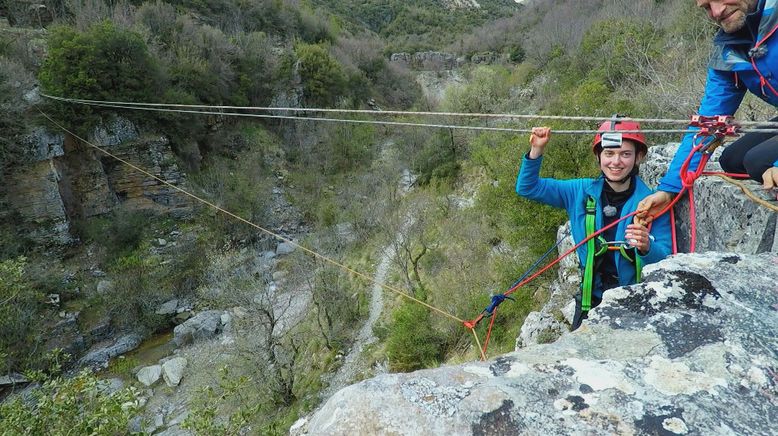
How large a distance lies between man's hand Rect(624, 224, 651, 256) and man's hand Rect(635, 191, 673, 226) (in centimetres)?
13

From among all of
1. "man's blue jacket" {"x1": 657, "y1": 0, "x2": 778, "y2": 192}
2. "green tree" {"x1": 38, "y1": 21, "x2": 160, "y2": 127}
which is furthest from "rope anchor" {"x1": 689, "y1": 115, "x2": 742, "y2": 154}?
"green tree" {"x1": 38, "y1": 21, "x2": 160, "y2": 127}

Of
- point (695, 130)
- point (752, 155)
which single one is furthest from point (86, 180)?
point (752, 155)

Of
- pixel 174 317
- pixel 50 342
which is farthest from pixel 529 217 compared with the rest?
pixel 50 342

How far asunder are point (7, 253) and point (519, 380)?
19.5 meters

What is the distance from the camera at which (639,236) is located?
2.21 meters

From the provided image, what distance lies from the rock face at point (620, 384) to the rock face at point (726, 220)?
2.04 ft

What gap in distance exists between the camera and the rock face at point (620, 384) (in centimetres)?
117

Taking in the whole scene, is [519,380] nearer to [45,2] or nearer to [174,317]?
[174,317]

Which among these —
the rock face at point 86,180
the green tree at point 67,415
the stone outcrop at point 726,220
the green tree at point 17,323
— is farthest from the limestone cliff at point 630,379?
the rock face at point 86,180

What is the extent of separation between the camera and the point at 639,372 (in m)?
1.32

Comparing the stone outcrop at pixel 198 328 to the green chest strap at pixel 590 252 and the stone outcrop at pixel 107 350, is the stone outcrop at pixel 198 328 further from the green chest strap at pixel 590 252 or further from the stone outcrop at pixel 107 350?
the green chest strap at pixel 590 252

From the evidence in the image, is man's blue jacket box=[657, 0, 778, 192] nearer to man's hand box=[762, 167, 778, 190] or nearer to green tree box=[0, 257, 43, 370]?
man's hand box=[762, 167, 778, 190]

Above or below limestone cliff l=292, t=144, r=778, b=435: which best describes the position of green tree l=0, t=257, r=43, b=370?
below

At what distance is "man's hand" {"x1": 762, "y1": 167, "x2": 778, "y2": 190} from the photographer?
6.44 ft
